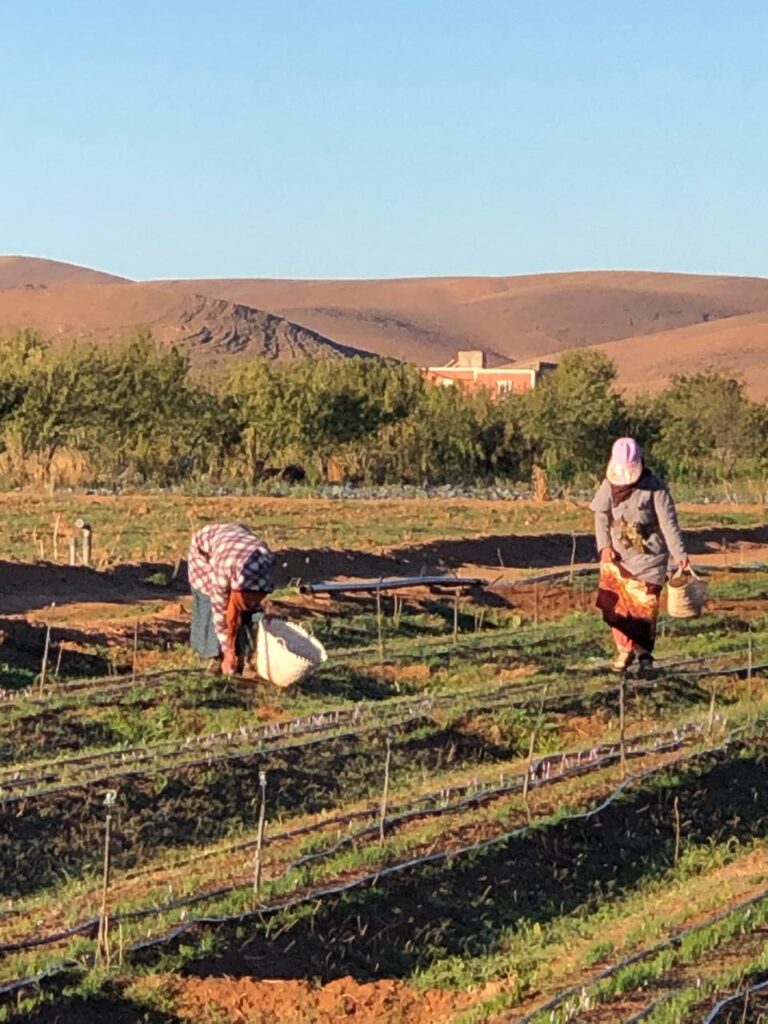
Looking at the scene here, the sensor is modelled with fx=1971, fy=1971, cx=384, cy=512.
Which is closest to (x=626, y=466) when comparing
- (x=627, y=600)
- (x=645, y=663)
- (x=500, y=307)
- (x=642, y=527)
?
(x=642, y=527)

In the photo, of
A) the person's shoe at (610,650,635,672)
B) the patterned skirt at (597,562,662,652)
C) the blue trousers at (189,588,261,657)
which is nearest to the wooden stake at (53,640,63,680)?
the blue trousers at (189,588,261,657)

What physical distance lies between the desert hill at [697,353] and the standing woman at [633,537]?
90611 mm

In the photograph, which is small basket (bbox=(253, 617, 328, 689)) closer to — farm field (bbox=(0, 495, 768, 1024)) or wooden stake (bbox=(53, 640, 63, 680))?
farm field (bbox=(0, 495, 768, 1024))

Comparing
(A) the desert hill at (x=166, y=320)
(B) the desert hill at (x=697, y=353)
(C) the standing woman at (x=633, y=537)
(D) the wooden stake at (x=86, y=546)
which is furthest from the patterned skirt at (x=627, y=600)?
(A) the desert hill at (x=166, y=320)

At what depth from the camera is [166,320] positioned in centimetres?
12175

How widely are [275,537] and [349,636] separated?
10127mm

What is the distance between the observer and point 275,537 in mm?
26906

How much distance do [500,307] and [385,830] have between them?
6099 inches

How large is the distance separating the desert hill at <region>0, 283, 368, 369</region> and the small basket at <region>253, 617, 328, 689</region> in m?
97.2

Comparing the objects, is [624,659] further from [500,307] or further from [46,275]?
[46,275]

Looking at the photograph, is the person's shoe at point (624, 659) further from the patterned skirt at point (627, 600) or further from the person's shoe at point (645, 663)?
the patterned skirt at point (627, 600)

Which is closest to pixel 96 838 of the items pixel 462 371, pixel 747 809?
pixel 747 809

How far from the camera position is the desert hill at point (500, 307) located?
147 metres

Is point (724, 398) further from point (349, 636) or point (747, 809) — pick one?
point (747, 809)
